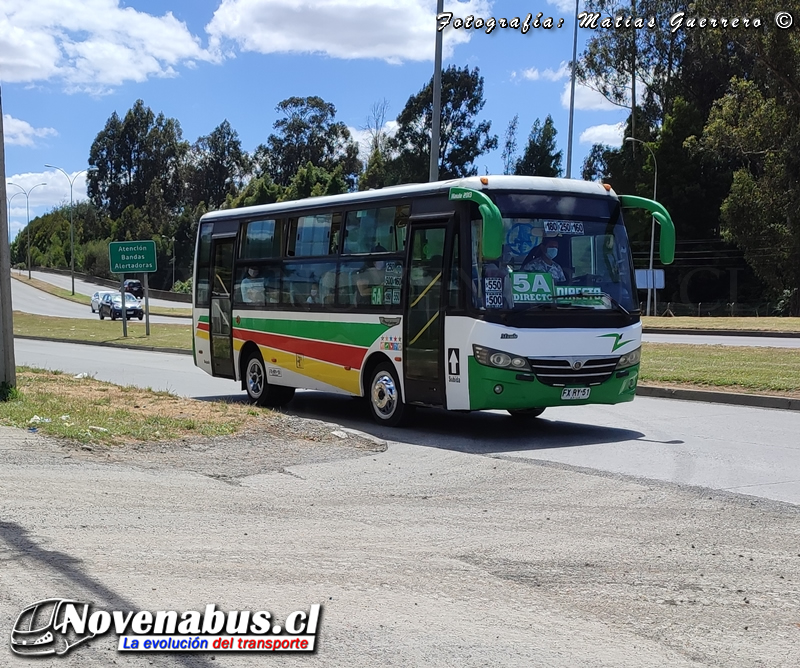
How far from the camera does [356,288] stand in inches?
555

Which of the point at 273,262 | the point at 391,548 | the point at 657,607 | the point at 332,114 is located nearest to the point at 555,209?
the point at 273,262

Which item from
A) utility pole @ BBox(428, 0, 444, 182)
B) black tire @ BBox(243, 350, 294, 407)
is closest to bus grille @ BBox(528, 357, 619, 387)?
black tire @ BBox(243, 350, 294, 407)

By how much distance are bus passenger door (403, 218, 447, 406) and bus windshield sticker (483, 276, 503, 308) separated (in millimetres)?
705

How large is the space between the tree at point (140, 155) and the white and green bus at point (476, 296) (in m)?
127

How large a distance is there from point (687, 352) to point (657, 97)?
53.0 meters

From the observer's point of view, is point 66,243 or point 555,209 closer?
point 555,209

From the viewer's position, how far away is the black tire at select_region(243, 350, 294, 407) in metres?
16.3

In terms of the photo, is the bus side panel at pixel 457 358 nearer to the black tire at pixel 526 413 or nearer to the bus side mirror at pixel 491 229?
the bus side mirror at pixel 491 229

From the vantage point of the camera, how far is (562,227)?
12.4 meters

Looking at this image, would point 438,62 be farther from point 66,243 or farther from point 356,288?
point 66,243

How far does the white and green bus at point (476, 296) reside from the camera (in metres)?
12.0

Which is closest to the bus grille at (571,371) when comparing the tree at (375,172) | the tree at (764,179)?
the tree at (764,179)

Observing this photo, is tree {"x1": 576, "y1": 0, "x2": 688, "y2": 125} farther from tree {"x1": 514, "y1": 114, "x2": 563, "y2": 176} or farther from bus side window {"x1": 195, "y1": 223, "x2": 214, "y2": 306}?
bus side window {"x1": 195, "y1": 223, "x2": 214, "y2": 306}

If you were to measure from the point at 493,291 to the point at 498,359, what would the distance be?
79cm
